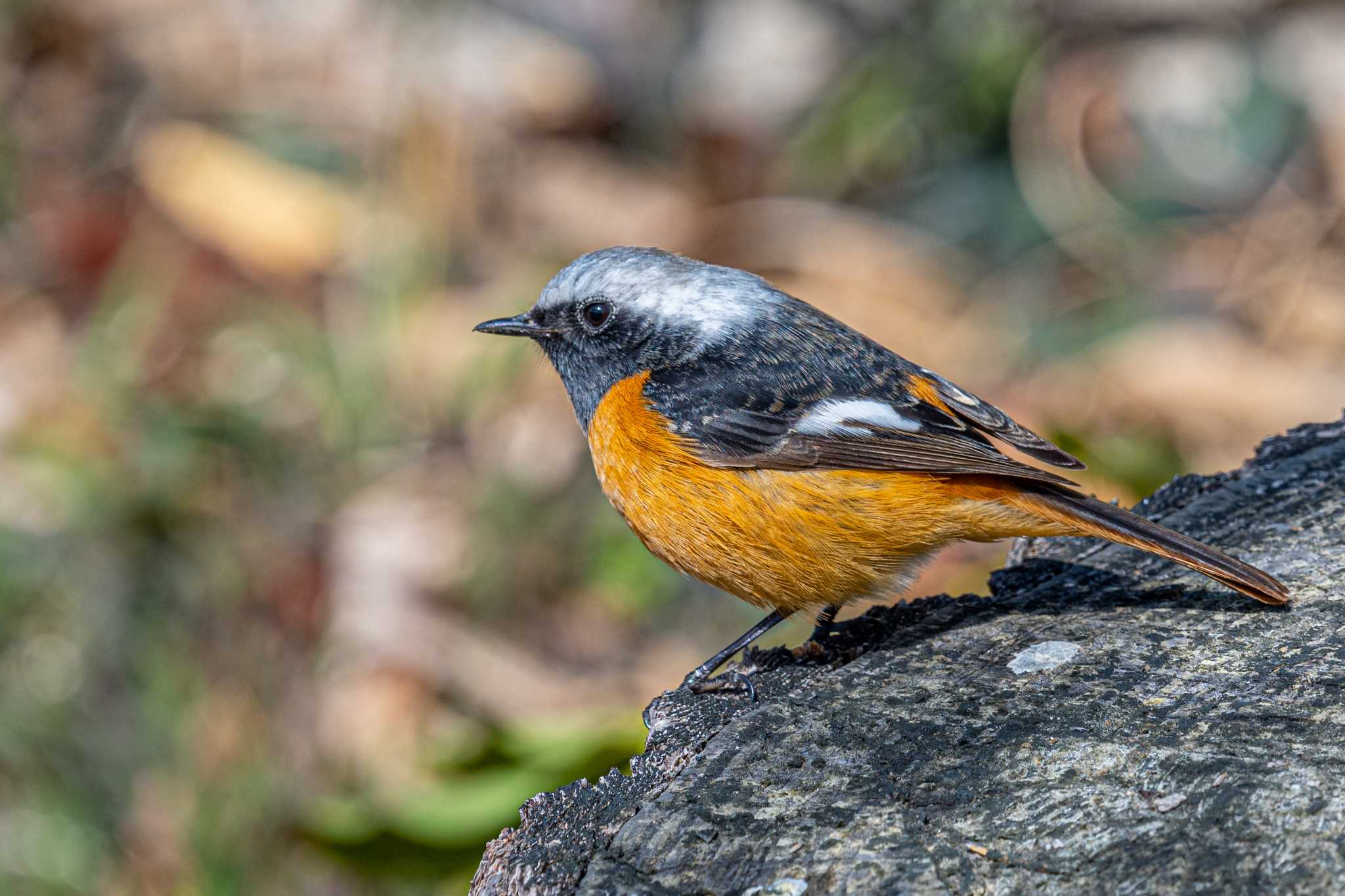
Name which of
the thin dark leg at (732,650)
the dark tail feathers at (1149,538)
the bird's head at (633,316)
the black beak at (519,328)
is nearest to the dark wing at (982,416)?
the dark tail feathers at (1149,538)

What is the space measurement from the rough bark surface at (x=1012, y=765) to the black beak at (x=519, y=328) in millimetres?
1381

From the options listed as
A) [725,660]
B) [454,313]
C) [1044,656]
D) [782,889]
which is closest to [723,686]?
[725,660]

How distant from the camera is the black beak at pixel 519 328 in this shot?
393 centimetres

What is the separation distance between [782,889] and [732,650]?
1.45 m

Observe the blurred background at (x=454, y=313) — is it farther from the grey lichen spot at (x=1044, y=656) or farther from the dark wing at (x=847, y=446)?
the grey lichen spot at (x=1044, y=656)

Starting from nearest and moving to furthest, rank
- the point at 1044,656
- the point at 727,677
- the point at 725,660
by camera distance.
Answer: the point at 1044,656, the point at 727,677, the point at 725,660

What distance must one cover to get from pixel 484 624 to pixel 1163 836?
13.0 ft

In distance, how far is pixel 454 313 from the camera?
7.04 m

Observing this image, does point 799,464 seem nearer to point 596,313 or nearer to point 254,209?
point 596,313

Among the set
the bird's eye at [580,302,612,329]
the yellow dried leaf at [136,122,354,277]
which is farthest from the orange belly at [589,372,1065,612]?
the yellow dried leaf at [136,122,354,277]

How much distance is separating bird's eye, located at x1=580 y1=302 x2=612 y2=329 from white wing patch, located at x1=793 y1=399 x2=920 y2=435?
2.51ft

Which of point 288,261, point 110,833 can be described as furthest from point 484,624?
point 288,261

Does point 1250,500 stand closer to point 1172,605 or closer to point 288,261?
point 1172,605

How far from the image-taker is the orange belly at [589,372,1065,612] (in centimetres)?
321
